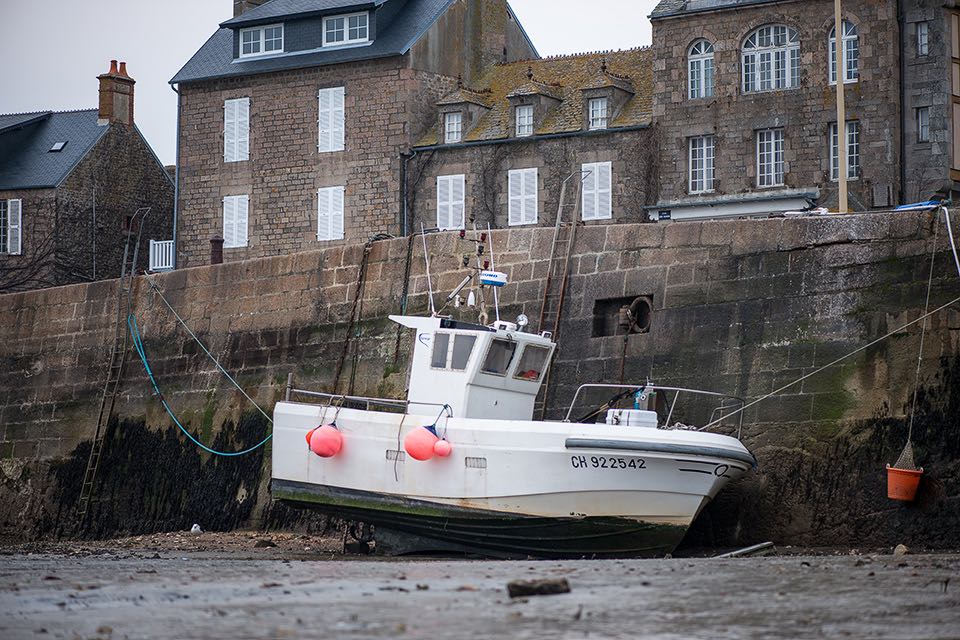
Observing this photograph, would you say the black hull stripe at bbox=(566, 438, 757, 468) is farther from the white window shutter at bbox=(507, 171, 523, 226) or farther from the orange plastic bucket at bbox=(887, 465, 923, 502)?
the white window shutter at bbox=(507, 171, 523, 226)

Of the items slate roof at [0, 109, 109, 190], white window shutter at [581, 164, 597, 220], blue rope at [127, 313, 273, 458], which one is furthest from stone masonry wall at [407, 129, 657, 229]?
slate roof at [0, 109, 109, 190]

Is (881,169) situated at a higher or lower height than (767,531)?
higher

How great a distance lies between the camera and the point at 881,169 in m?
30.4

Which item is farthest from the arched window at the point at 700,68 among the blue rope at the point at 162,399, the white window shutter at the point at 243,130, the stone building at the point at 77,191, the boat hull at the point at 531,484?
the boat hull at the point at 531,484

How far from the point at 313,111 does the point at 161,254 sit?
5.50 m

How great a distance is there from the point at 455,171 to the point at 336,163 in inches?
113

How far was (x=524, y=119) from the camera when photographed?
34.3 m

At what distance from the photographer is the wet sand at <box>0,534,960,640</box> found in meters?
8.61

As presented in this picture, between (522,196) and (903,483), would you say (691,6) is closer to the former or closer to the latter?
(522,196)

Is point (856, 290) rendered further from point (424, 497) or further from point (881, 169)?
point (881, 169)

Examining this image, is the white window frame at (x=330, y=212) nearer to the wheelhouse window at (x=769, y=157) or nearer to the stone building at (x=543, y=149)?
the stone building at (x=543, y=149)

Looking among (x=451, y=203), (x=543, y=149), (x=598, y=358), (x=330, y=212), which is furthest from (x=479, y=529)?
(x=330, y=212)

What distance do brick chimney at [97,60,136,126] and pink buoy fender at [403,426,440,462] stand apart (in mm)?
27456

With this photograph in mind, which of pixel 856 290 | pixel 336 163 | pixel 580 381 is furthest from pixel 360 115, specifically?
pixel 856 290
